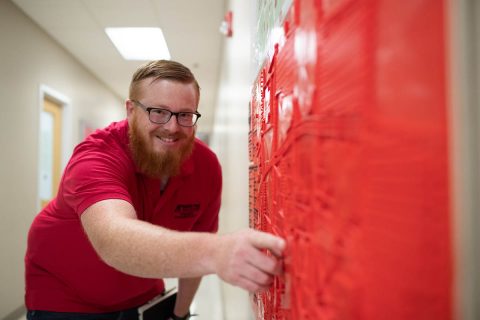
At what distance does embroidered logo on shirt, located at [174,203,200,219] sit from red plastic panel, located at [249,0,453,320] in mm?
878

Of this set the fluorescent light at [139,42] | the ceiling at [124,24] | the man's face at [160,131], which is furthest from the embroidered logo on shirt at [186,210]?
the fluorescent light at [139,42]

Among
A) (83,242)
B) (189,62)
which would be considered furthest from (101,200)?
(189,62)

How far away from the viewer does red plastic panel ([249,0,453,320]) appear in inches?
8.7

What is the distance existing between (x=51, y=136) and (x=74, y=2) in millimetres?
1550

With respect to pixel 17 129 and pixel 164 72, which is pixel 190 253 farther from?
pixel 17 129

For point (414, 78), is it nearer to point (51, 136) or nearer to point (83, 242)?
point (83, 242)

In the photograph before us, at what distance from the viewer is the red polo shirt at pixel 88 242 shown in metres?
1.11

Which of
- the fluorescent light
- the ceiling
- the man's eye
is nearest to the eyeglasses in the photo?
the man's eye

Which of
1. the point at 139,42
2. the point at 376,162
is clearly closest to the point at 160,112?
the point at 376,162

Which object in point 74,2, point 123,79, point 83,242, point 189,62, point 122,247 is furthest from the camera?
point 123,79

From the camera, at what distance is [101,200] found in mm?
681

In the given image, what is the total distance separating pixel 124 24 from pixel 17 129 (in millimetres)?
1328

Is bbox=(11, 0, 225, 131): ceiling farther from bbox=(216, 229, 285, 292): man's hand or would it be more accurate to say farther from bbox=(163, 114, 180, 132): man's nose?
bbox=(216, 229, 285, 292): man's hand

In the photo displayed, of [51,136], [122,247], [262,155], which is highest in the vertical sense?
[51,136]
